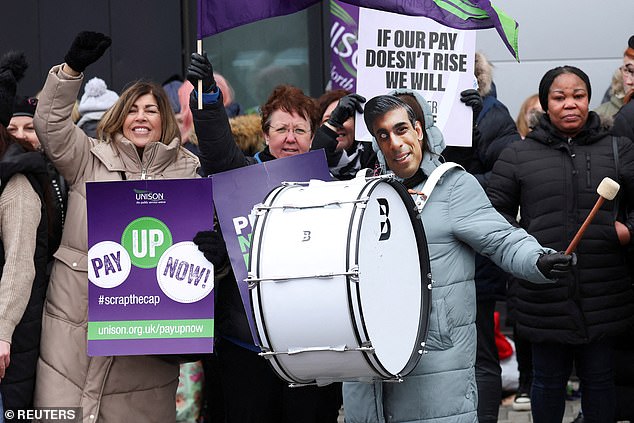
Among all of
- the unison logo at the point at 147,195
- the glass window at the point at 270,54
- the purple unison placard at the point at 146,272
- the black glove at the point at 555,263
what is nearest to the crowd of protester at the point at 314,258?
the black glove at the point at 555,263

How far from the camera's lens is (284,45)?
10.7 meters

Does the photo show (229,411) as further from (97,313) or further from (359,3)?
(359,3)

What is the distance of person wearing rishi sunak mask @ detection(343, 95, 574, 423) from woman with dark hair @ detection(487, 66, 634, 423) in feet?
4.69

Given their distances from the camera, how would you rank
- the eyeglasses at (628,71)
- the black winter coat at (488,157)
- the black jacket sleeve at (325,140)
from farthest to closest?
the eyeglasses at (628,71)
the black winter coat at (488,157)
the black jacket sleeve at (325,140)

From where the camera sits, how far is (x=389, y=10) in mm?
6188

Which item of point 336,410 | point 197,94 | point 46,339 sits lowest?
point 336,410

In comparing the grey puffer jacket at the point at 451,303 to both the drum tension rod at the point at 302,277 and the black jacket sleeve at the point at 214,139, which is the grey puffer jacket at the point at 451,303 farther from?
the black jacket sleeve at the point at 214,139

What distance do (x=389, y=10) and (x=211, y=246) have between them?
141 centimetres

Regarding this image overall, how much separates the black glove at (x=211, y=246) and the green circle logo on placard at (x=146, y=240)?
133 millimetres

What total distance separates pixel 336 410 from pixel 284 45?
485 centimetres

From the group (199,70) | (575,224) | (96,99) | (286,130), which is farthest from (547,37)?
(199,70)

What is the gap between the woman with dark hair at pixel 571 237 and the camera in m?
6.72

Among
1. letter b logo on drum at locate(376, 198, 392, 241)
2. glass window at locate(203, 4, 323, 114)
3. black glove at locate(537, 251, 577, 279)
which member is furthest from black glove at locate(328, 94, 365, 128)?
glass window at locate(203, 4, 323, 114)

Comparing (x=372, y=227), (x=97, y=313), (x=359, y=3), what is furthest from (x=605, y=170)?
(x=97, y=313)
